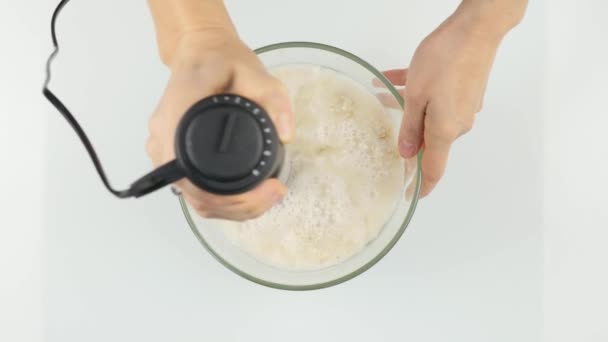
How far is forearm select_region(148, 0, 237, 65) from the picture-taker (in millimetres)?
557

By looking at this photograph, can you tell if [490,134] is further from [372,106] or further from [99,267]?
[99,267]

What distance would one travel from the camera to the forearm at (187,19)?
0.56 m

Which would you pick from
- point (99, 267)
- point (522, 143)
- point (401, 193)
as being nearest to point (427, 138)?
point (401, 193)

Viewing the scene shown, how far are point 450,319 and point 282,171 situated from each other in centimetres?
32

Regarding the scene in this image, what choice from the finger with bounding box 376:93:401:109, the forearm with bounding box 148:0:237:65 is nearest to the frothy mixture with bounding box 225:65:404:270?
the finger with bounding box 376:93:401:109

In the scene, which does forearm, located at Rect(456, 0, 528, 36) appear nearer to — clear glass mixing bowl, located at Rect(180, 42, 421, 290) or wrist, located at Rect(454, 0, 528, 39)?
wrist, located at Rect(454, 0, 528, 39)

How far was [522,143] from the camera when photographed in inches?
29.2

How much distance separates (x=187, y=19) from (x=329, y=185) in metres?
0.20

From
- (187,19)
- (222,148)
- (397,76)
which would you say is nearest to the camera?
(222,148)

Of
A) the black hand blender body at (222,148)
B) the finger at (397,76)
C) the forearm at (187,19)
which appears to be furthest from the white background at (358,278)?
the black hand blender body at (222,148)

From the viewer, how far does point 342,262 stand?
2.05 feet

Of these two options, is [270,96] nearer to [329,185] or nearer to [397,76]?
[329,185]

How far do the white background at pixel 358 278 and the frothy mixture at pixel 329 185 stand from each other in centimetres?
11

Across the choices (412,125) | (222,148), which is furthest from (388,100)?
(222,148)
